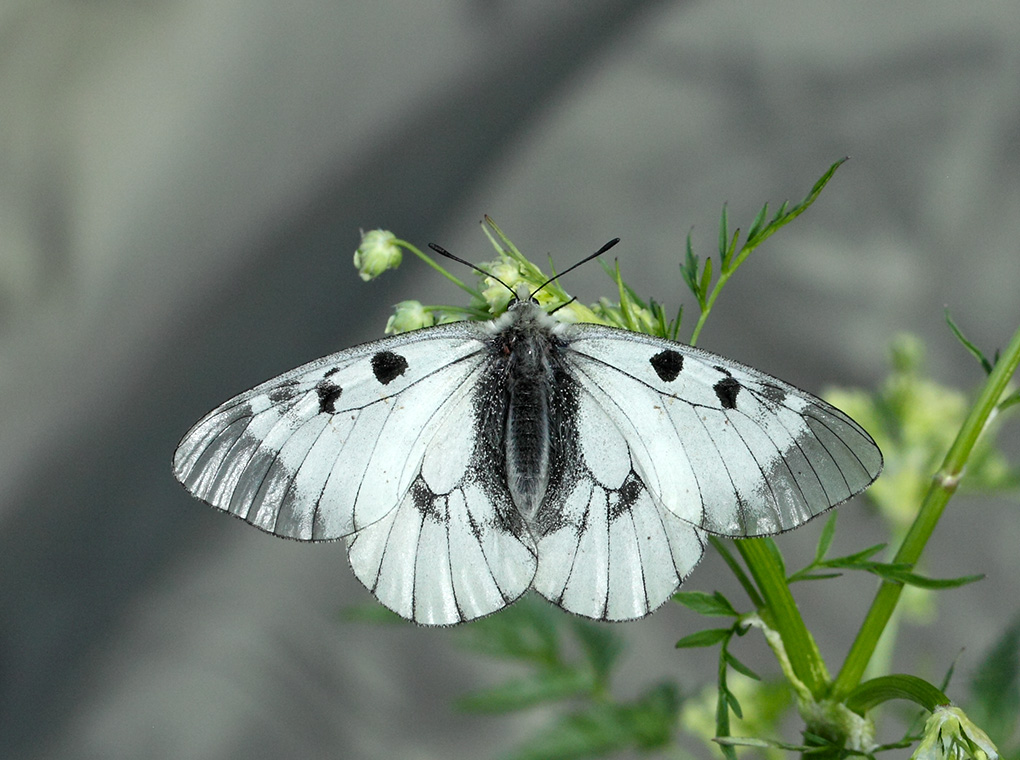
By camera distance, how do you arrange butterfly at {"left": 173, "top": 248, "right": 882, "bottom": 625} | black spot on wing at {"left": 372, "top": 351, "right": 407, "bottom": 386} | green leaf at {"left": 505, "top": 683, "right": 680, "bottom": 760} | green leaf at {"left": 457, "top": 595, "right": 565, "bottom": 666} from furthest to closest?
green leaf at {"left": 457, "top": 595, "right": 565, "bottom": 666}
green leaf at {"left": 505, "top": 683, "right": 680, "bottom": 760}
black spot on wing at {"left": 372, "top": 351, "right": 407, "bottom": 386}
butterfly at {"left": 173, "top": 248, "right": 882, "bottom": 625}

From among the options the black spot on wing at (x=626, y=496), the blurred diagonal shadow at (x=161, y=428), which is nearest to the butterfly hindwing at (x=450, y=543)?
the black spot on wing at (x=626, y=496)

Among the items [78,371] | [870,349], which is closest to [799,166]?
[870,349]

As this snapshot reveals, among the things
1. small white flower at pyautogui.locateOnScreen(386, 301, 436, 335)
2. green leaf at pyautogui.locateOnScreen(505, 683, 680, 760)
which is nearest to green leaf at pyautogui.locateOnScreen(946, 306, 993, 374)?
small white flower at pyautogui.locateOnScreen(386, 301, 436, 335)

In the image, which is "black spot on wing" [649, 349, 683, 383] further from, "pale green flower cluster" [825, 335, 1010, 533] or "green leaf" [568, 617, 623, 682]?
"green leaf" [568, 617, 623, 682]

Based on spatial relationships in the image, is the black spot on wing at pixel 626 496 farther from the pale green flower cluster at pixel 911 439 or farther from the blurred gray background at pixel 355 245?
the blurred gray background at pixel 355 245

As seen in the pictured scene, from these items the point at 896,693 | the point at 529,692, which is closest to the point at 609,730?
the point at 529,692

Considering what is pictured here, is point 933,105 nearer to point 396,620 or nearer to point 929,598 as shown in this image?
point 929,598

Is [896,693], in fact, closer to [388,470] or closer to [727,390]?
[727,390]
